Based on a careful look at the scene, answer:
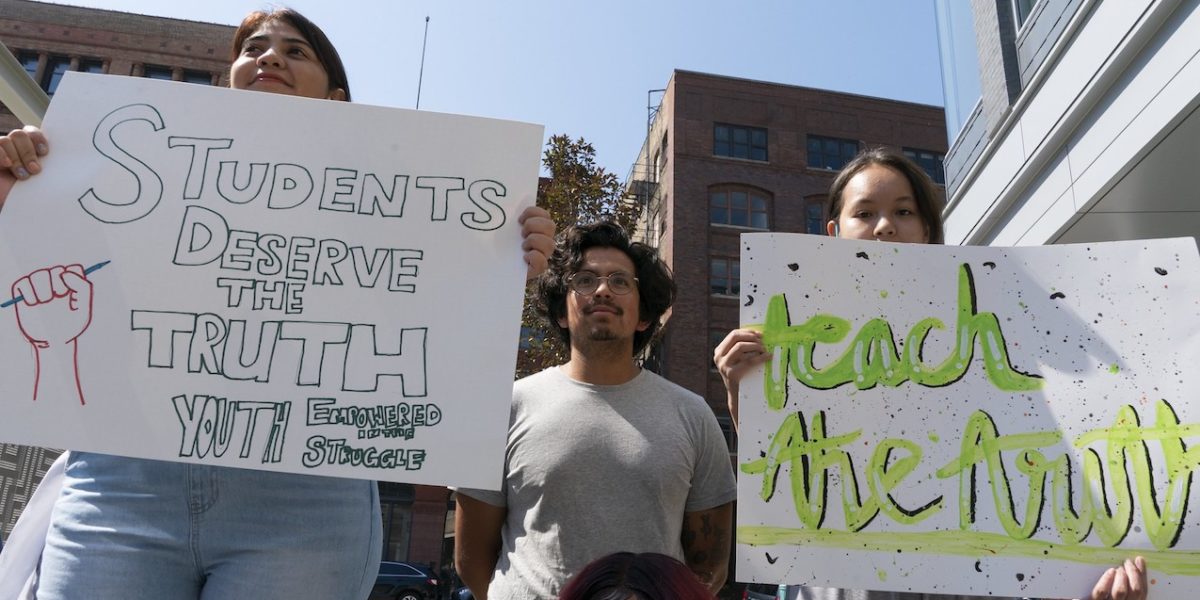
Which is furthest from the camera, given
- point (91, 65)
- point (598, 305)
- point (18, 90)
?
point (91, 65)

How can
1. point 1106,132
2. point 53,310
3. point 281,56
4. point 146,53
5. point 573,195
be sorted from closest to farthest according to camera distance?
point 53,310 < point 281,56 < point 1106,132 < point 573,195 < point 146,53

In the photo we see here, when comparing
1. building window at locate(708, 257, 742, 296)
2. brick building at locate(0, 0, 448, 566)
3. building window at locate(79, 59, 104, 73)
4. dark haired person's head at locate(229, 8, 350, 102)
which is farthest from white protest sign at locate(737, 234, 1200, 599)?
building window at locate(79, 59, 104, 73)

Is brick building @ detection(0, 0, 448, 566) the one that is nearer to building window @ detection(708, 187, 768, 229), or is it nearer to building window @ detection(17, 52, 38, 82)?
building window @ detection(17, 52, 38, 82)

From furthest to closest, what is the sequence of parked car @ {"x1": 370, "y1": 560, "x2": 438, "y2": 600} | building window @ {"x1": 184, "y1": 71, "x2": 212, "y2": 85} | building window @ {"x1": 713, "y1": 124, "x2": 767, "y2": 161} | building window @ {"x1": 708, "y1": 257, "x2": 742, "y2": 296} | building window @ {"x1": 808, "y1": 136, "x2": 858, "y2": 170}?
building window @ {"x1": 808, "y1": 136, "x2": 858, "y2": 170}, building window @ {"x1": 713, "y1": 124, "x2": 767, "y2": 161}, building window @ {"x1": 708, "y1": 257, "x2": 742, "y2": 296}, building window @ {"x1": 184, "y1": 71, "x2": 212, "y2": 85}, parked car @ {"x1": 370, "y1": 560, "x2": 438, "y2": 600}

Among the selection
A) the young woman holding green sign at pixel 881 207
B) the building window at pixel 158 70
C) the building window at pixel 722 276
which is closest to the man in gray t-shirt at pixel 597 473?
the young woman holding green sign at pixel 881 207

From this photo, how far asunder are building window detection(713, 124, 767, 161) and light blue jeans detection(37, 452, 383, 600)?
27867 mm

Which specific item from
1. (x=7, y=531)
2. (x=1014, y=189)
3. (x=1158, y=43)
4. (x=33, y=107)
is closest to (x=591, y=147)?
(x=1014, y=189)

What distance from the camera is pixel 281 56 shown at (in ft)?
7.22

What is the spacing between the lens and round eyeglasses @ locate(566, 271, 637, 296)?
2719mm

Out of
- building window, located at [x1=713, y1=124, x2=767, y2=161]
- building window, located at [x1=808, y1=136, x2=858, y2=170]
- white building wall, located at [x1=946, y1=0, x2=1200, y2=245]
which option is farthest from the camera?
building window, located at [x1=808, y1=136, x2=858, y2=170]

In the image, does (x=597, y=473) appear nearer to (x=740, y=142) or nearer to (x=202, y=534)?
(x=202, y=534)

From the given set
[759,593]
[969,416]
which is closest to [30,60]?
[759,593]

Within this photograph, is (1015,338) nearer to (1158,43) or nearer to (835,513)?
(835,513)

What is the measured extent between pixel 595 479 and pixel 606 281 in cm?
70
